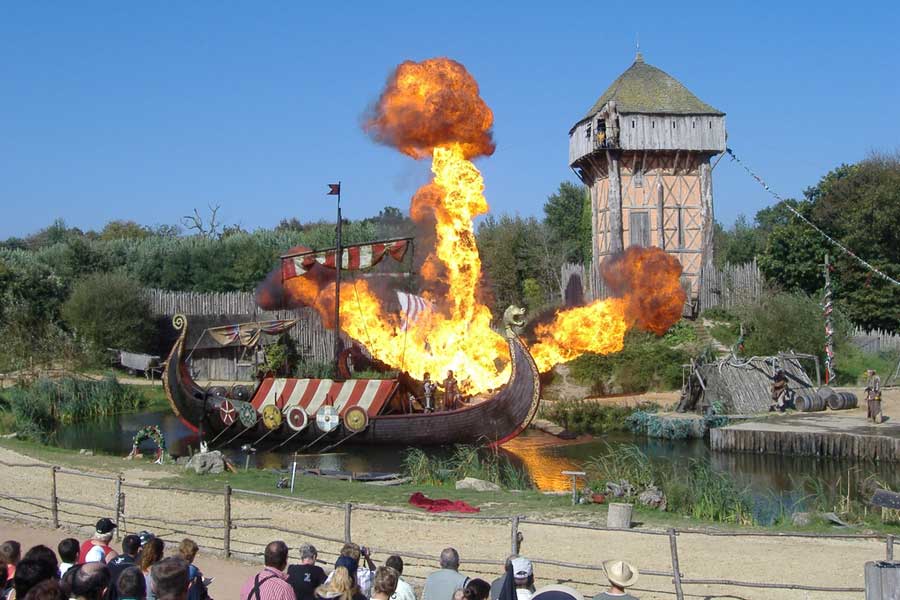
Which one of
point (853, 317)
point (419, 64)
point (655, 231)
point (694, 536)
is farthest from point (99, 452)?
point (853, 317)

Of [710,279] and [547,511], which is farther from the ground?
[710,279]

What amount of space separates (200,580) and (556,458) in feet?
54.6

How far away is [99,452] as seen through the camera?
2331 cm

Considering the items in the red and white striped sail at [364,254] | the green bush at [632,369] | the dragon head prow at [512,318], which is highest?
the red and white striped sail at [364,254]

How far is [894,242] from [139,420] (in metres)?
28.6

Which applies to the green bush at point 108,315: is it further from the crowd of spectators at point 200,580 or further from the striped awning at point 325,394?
the crowd of spectators at point 200,580

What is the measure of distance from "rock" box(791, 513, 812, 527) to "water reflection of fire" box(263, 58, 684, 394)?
14.4m

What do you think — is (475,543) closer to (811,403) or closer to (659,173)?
(811,403)

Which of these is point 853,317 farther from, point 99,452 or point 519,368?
point 99,452

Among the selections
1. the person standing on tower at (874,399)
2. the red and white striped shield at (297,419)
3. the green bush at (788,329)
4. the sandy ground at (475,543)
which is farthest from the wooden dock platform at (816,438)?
the sandy ground at (475,543)

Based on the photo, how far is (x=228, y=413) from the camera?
2528cm

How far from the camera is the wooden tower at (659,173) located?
1601 inches

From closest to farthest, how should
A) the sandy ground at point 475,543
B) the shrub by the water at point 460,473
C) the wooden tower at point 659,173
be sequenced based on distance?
the sandy ground at point 475,543 < the shrub by the water at point 460,473 < the wooden tower at point 659,173

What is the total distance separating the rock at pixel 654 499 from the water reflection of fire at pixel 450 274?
521 inches
